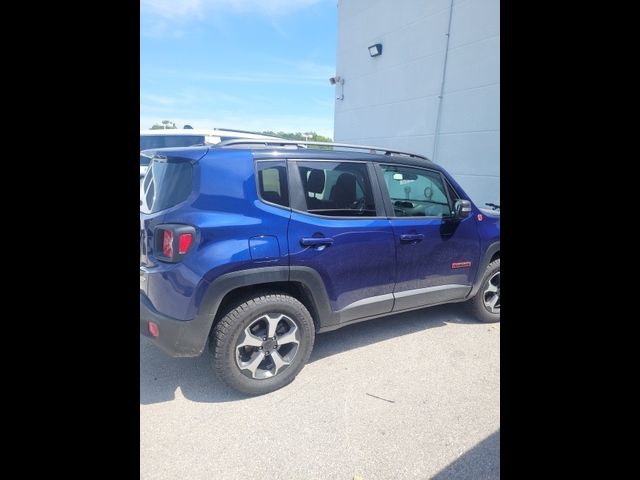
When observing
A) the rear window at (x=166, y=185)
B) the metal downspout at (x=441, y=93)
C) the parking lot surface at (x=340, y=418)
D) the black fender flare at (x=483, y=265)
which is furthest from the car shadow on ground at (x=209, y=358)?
the metal downspout at (x=441, y=93)

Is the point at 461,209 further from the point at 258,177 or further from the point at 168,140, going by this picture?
the point at 168,140

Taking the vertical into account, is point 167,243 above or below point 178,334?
above

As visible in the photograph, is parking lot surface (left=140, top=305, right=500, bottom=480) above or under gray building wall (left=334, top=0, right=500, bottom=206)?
under

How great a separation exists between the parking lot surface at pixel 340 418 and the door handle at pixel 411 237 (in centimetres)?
101

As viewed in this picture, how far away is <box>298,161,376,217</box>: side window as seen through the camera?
2.57 metres

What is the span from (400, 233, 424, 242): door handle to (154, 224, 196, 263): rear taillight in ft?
5.48

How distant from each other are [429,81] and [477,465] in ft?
25.3

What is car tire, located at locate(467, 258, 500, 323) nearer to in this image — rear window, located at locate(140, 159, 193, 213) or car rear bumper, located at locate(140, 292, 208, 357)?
car rear bumper, located at locate(140, 292, 208, 357)

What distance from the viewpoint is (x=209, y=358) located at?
286 cm

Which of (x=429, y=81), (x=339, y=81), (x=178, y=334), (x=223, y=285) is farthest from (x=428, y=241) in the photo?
(x=339, y=81)

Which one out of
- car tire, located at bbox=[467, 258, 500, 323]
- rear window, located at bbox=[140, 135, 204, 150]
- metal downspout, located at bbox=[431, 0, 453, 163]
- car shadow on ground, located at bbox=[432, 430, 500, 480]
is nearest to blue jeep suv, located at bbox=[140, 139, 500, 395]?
car tire, located at bbox=[467, 258, 500, 323]

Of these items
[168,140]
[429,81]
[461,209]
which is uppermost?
[429,81]
